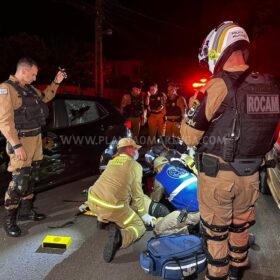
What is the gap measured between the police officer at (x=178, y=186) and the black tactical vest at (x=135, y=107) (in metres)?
4.84

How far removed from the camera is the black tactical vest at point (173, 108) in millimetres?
8891

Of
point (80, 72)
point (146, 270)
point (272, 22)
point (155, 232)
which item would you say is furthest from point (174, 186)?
point (80, 72)

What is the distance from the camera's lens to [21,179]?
431 cm

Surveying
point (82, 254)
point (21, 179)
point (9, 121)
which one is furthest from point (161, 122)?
point (82, 254)

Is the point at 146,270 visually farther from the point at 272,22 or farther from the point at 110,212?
the point at 272,22

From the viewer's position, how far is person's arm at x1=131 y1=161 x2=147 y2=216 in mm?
4047

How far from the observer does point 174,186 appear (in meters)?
4.24

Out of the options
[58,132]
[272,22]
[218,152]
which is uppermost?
[272,22]

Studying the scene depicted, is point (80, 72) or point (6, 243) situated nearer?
point (6, 243)

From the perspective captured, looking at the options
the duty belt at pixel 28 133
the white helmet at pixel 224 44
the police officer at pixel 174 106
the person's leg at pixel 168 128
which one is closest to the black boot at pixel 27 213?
the duty belt at pixel 28 133

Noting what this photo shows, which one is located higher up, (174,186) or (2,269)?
A: (174,186)

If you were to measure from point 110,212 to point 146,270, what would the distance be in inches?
28.2

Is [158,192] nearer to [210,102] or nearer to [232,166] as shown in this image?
[232,166]

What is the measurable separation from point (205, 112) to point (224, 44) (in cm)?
54
